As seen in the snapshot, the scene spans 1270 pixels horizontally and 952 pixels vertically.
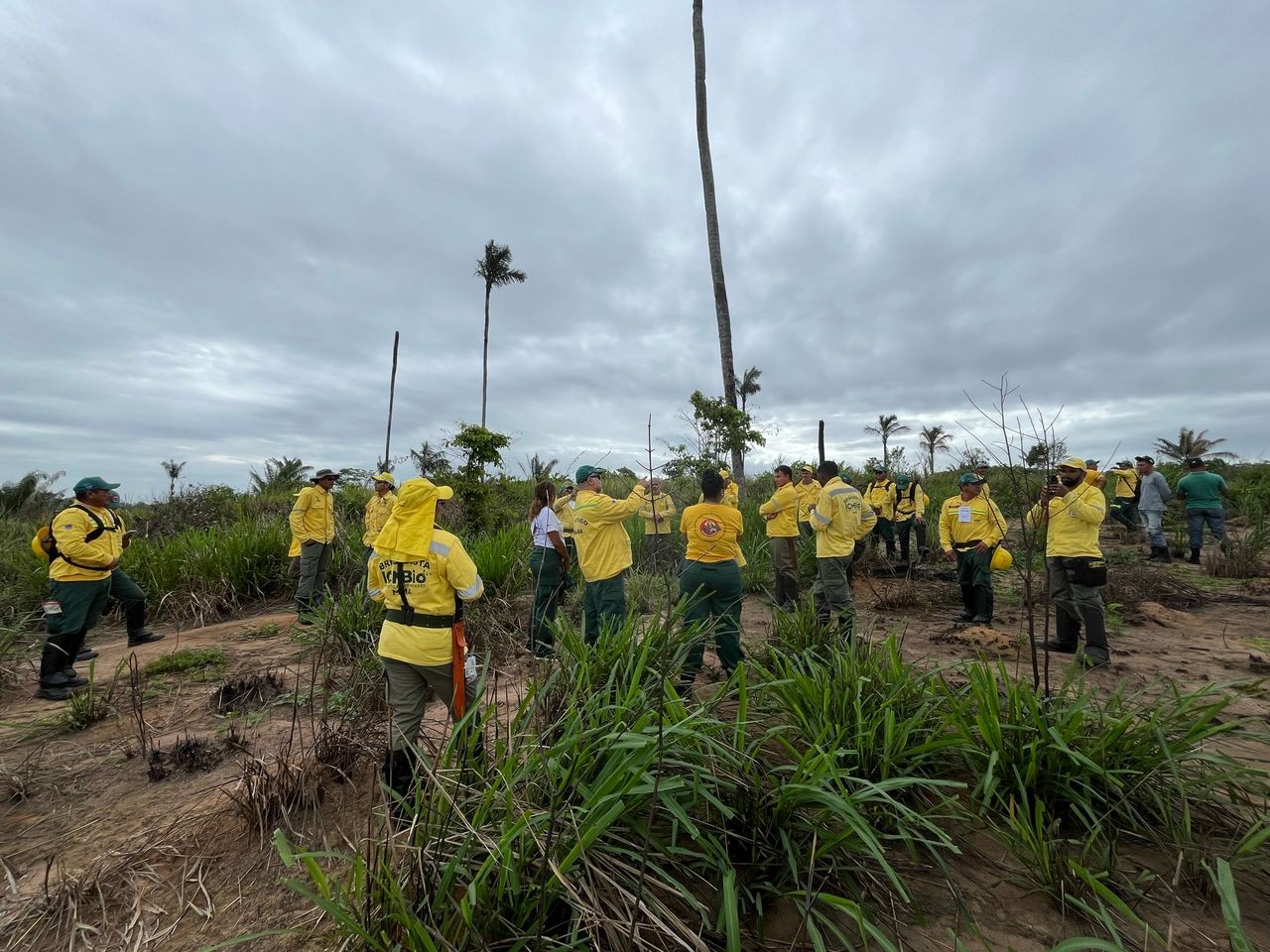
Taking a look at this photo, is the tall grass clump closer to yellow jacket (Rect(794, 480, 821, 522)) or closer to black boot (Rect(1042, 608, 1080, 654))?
black boot (Rect(1042, 608, 1080, 654))

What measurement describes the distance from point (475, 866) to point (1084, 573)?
5.32 m

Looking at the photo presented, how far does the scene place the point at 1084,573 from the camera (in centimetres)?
480

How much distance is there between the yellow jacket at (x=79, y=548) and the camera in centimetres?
485

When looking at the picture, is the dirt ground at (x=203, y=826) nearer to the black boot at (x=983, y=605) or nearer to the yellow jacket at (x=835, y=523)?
→ the black boot at (x=983, y=605)

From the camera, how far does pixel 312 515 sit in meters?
6.80

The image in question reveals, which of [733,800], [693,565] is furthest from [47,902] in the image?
[693,565]

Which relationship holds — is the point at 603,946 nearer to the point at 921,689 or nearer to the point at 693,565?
the point at 921,689

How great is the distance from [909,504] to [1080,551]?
473cm

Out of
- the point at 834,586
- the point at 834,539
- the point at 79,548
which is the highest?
the point at 834,539

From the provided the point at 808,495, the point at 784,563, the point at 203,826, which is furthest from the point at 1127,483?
the point at 203,826

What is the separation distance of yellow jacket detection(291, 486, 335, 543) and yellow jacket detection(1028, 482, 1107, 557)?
24.7 ft

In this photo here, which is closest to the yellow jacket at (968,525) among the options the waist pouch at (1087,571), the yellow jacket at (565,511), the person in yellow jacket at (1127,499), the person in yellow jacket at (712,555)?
the waist pouch at (1087,571)

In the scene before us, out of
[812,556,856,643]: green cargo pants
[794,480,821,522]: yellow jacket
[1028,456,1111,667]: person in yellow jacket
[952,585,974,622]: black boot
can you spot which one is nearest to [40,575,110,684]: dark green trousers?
[812,556,856,643]: green cargo pants

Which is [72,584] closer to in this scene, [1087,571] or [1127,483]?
[1087,571]
